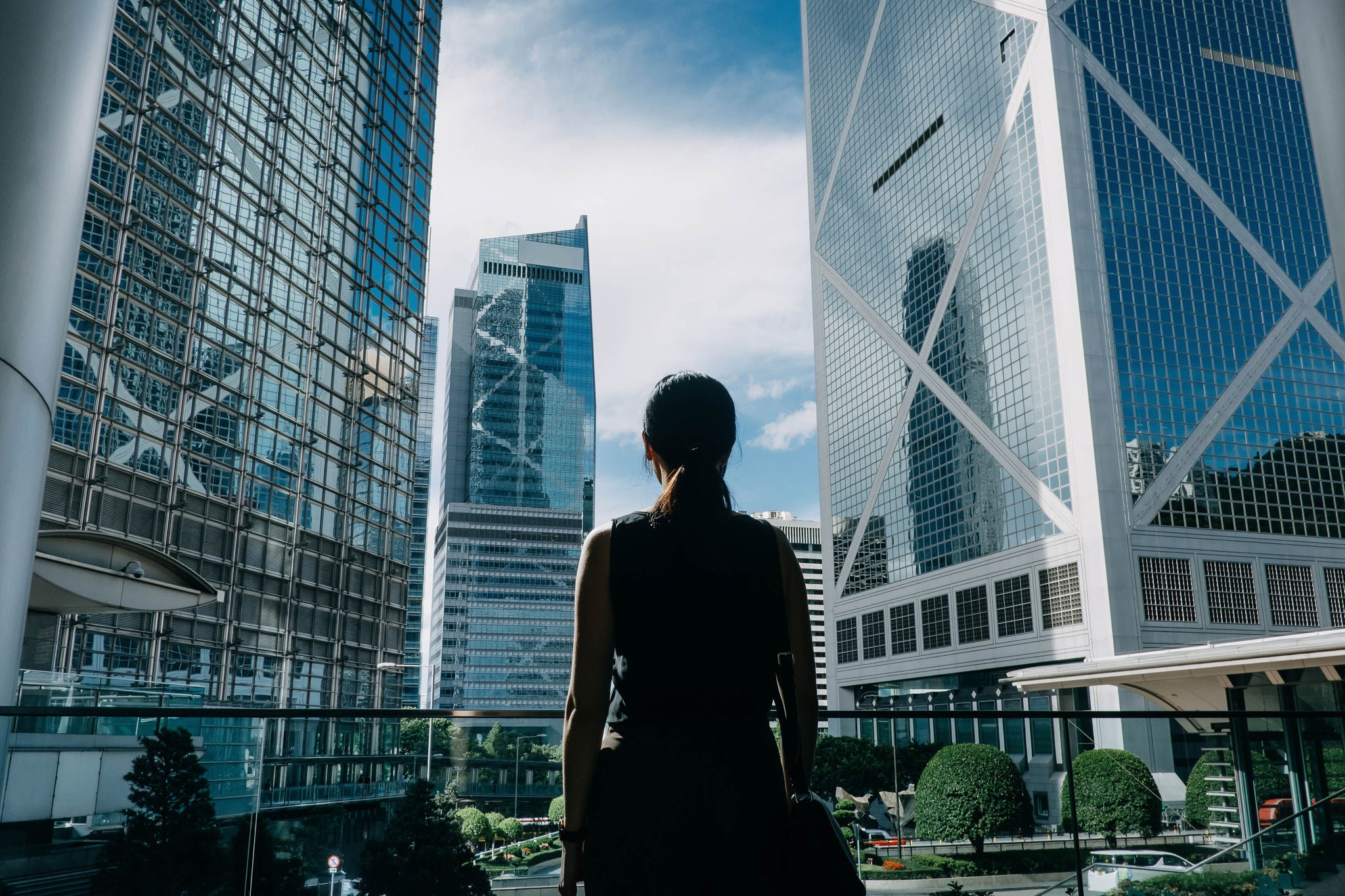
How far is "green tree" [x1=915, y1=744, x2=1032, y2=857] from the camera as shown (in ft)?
9.07

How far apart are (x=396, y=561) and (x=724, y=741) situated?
1197 inches

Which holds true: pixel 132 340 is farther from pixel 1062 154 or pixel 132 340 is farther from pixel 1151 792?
pixel 1062 154

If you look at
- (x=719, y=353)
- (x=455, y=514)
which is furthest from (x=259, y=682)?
(x=455, y=514)

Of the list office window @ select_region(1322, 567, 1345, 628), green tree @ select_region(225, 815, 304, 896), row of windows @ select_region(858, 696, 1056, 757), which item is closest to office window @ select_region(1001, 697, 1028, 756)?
row of windows @ select_region(858, 696, 1056, 757)

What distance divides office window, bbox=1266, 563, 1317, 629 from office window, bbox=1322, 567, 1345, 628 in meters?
0.83

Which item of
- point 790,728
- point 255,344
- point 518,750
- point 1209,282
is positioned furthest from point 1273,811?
point 1209,282

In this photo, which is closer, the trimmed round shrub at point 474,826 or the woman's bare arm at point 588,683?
the woman's bare arm at point 588,683

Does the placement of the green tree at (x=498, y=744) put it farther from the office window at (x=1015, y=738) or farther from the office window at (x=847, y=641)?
the office window at (x=847, y=641)

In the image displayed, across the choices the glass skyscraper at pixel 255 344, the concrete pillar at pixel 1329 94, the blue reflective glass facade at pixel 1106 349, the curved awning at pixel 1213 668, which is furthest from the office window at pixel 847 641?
the concrete pillar at pixel 1329 94

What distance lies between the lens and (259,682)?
22891 mm

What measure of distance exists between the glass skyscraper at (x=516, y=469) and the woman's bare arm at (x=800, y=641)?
10299 centimetres

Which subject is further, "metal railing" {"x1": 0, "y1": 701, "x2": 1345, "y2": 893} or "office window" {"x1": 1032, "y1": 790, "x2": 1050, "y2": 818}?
"office window" {"x1": 1032, "y1": 790, "x2": 1050, "y2": 818}

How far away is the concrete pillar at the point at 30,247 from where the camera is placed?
2.69m

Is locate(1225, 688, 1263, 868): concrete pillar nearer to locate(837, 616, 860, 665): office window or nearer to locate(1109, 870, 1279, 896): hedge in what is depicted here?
locate(1109, 870, 1279, 896): hedge
